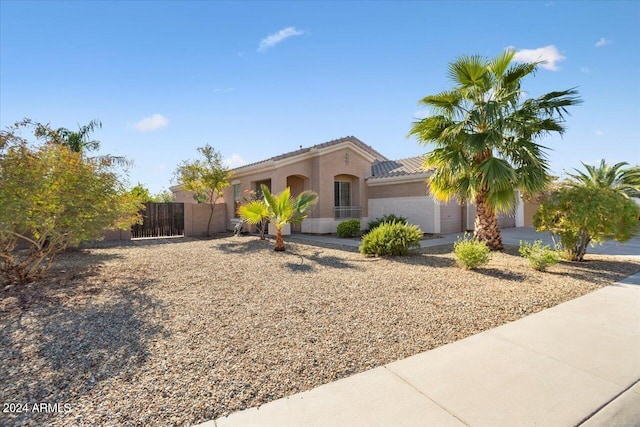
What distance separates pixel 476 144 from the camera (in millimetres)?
9922

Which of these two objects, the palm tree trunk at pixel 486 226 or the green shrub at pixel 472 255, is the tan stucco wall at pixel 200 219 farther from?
the green shrub at pixel 472 255

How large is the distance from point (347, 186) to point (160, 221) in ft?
38.4

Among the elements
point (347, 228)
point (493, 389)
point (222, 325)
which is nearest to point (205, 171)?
point (347, 228)

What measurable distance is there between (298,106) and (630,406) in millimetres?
14389

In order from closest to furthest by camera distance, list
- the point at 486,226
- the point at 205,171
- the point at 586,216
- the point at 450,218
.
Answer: the point at 586,216, the point at 486,226, the point at 205,171, the point at 450,218

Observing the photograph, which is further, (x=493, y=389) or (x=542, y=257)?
(x=542, y=257)

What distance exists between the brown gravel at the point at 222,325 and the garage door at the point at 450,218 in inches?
342

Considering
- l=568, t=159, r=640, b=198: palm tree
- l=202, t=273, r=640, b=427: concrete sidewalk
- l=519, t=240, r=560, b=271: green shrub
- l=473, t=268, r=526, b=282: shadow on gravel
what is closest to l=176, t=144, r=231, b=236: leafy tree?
l=473, t=268, r=526, b=282: shadow on gravel

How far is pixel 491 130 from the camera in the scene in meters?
10.1

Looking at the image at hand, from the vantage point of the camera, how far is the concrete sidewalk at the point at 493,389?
2.59 metres

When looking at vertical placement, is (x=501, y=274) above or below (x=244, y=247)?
below

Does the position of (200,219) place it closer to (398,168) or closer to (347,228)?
(347,228)

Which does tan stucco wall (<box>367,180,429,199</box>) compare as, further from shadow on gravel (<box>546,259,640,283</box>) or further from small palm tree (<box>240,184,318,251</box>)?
shadow on gravel (<box>546,259,640,283</box>)

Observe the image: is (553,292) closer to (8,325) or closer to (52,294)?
(8,325)
